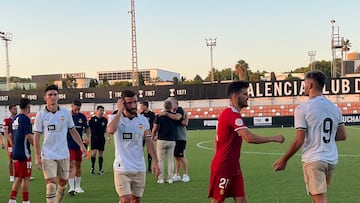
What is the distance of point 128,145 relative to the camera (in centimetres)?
669

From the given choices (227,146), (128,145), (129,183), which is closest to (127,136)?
(128,145)

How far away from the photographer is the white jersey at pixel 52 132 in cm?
821

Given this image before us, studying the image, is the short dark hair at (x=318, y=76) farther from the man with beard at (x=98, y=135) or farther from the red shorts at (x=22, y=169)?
the man with beard at (x=98, y=135)

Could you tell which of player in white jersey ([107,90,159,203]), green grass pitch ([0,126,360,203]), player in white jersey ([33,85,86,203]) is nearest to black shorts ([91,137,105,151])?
green grass pitch ([0,126,360,203])

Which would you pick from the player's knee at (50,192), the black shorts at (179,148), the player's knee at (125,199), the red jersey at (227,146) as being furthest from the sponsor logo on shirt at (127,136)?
the black shorts at (179,148)

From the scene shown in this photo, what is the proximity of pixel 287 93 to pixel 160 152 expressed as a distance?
82.8 feet

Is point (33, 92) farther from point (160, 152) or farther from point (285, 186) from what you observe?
point (285, 186)

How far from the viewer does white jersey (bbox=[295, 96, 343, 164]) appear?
6.02m

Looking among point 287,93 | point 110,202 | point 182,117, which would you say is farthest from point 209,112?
point 110,202

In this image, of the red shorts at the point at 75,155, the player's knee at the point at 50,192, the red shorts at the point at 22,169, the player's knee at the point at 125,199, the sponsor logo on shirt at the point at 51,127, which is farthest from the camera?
the red shorts at the point at 75,155

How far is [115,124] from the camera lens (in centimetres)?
650

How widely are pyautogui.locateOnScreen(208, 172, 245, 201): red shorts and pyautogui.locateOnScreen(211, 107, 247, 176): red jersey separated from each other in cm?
6

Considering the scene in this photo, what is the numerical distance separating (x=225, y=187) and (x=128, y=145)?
150cm

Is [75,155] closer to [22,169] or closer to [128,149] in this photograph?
[22,169]
